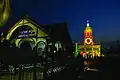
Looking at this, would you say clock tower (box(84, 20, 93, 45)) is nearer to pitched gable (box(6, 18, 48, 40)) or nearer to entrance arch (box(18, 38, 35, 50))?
entrance arch (box(18, 38, 35, 50))

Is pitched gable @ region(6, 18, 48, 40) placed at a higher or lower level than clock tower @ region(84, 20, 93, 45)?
lower

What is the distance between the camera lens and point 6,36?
139 feet

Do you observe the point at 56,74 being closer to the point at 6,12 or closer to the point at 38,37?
the point at 6,12

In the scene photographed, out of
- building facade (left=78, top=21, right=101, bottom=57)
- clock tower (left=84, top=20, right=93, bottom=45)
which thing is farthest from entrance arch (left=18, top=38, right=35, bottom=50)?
clock tower (left=84, top=20, right=93, bottom=45)

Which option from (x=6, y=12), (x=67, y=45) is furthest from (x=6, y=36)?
(x=6, y=12)

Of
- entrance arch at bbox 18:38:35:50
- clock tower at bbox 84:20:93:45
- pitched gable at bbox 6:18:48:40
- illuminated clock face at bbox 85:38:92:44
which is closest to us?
pitched gable at bbox 6:18:48:40

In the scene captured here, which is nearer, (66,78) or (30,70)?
(30,70)

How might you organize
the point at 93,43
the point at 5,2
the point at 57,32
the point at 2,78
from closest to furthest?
1. the point at 5,2
2. the point at 2,78
3. the point at 57,32
4. the point at 93,43

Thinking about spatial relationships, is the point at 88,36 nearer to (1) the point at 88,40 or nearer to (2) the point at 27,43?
(1) the point at 88,40

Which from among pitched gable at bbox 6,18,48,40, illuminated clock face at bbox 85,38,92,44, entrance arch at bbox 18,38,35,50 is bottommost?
entrance arch at bbox 18,38,35,50

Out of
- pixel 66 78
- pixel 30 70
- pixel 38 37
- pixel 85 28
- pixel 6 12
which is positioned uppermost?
pixel 85 28

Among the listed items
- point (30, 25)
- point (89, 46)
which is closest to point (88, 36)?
point (89, 46)

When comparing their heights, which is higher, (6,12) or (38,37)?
(38,37)

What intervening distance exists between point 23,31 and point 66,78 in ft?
94.1
